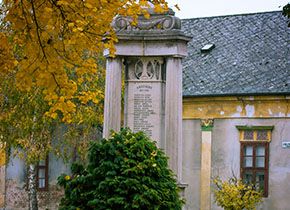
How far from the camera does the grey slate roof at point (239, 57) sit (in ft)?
99.9

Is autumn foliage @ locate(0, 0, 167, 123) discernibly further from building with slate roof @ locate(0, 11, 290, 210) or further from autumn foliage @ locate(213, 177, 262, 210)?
building with slate roof @ locate(0, 11, 290, 210)

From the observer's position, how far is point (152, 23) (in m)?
17.0

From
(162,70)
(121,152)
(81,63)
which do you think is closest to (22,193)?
(162,70)

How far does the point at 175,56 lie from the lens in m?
16.8

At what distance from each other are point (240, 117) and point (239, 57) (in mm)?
2985

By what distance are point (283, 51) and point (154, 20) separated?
601 inches

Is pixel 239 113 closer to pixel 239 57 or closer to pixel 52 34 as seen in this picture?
pixel 239 57

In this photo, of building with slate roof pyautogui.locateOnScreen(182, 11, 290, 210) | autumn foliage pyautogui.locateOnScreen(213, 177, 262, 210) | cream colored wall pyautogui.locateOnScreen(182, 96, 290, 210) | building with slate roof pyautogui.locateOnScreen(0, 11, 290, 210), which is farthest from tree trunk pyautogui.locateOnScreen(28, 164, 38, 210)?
autumn foliage pyautogui.locateOnScreen(213, 177, 262, 210)

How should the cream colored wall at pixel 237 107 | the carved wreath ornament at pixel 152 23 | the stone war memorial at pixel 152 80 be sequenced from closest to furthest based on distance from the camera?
the stone war memorial at pixel 152 80, the carved wreath ornament at pixel 152 23, the cream colored wall at pixel 237 107

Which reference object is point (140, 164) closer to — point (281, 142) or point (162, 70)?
point (162, 70)

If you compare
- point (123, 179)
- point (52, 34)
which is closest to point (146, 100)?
point (123, 179)

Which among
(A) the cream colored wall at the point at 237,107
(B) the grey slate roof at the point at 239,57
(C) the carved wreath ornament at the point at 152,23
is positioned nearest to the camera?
(C) the carved wreath ornament at the point at 152,23

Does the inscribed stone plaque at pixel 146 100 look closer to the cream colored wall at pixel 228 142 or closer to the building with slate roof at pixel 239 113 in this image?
the building with slate roof at pixel 239 113

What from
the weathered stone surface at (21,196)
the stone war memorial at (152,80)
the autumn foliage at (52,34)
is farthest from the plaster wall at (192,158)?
the autumn foliage at (52,34)
